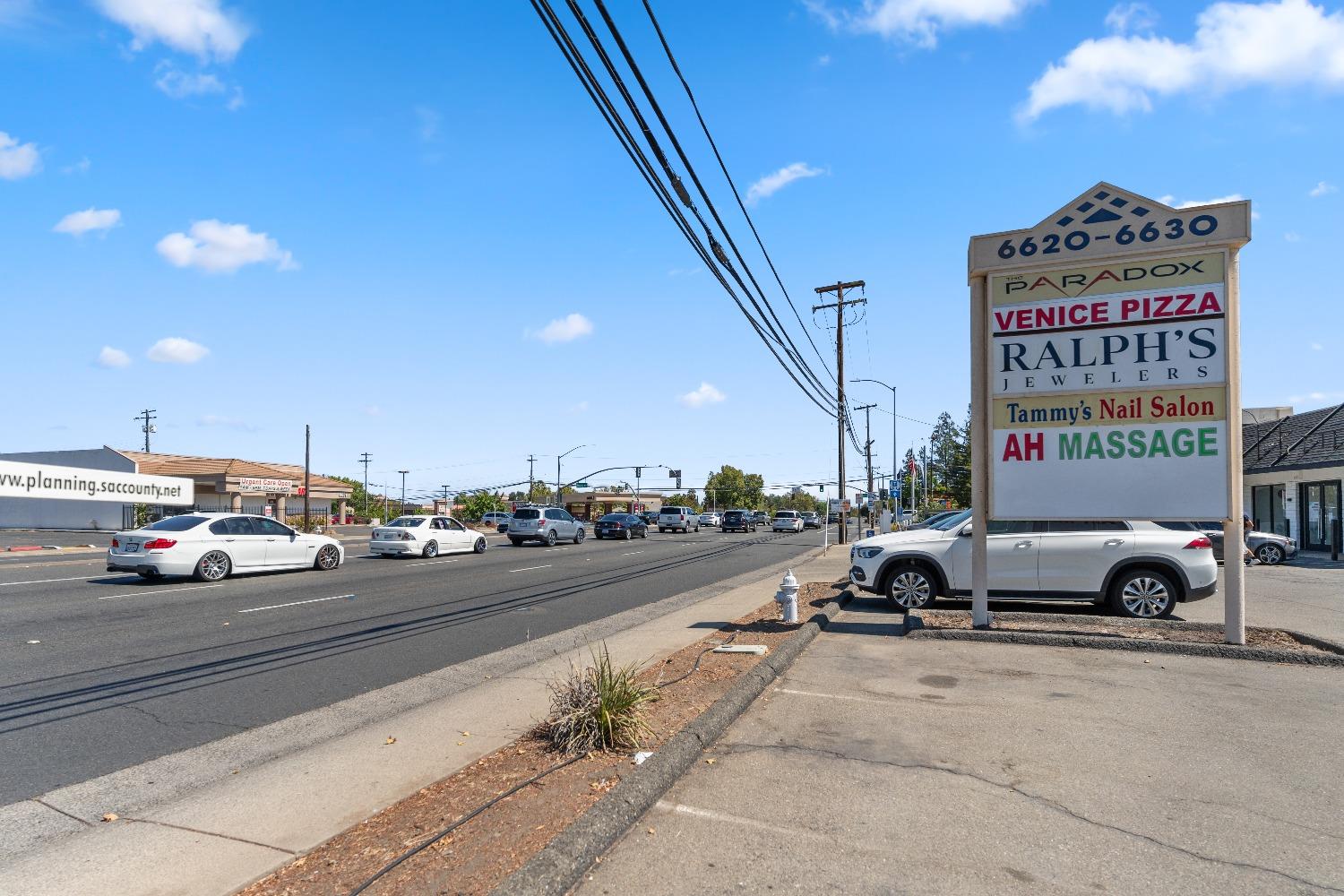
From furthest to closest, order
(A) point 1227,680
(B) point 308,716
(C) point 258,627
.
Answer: (C) point 258,627
(A) point 1227,680
(B) point 308,716

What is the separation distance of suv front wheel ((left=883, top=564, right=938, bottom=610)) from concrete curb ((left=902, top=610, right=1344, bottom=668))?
1758 mm

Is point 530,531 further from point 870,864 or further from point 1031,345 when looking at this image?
point 870,864

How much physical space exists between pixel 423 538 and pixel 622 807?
75.3 feet

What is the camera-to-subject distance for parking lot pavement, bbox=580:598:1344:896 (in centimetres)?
381

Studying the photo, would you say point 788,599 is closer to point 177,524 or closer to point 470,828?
point 470,828

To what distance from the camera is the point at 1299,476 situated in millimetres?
28844

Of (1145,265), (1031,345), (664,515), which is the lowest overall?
(664,515)

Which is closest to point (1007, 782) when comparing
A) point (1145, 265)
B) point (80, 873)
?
point (80, 873)

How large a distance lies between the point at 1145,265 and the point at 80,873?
1078cm

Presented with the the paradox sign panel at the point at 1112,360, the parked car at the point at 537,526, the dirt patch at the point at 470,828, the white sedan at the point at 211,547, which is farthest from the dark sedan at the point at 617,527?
the dirt patch at the point at 470,828

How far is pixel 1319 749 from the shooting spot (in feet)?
18.5

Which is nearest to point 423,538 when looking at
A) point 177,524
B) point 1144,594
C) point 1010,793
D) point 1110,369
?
point 177,524

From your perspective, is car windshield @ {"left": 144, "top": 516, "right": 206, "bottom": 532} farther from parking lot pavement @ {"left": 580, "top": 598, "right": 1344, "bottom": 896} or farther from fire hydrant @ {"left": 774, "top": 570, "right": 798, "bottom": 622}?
parking lot pavement @ {"left": 580, "top": 598, "right": 1344, "bottom": 896}

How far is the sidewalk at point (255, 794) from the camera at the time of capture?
3947 millimetres
